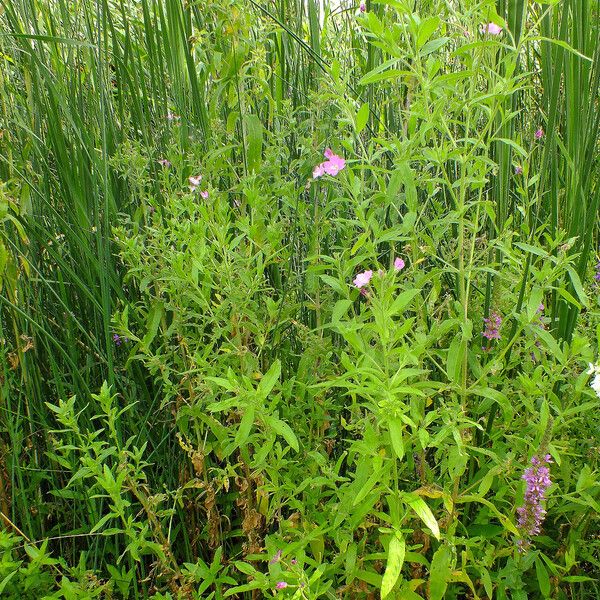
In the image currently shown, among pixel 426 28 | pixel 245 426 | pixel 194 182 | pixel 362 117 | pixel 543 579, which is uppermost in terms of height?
pixel 426 28

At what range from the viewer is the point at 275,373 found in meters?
1.01

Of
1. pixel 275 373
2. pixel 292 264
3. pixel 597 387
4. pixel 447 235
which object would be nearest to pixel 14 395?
pixel 292 264

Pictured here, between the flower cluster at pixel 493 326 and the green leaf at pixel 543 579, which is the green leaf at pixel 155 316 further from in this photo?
the green leaf at pixel 543 579

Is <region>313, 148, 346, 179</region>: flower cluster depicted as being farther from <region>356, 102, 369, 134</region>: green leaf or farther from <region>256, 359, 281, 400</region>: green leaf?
<region>256, 359, 281, 400</region>: green leaf

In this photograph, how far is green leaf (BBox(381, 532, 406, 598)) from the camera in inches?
35.3

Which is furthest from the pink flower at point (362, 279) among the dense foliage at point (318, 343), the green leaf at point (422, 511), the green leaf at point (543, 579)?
the green leaf at point (543, 579)

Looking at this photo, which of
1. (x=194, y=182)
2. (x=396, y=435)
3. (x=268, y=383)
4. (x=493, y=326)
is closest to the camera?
(x=396, y=435)

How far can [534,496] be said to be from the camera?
101 centimetres

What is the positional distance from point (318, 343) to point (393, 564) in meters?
0.39

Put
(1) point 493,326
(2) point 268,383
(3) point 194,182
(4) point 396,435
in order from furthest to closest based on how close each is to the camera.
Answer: (3) point 194,182 → (1) point 493,326 → (2) point 268,383 → (4) point 396,435

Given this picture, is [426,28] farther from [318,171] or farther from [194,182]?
[194,182]

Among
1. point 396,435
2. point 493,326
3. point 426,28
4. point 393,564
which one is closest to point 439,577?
point 393,564

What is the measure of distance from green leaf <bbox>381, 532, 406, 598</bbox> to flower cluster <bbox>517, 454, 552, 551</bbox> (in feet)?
0.64

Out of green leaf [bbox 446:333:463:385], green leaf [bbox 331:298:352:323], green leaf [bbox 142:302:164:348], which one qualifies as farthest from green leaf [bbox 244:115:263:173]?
green leaf [bbox 446:333:463:385]
